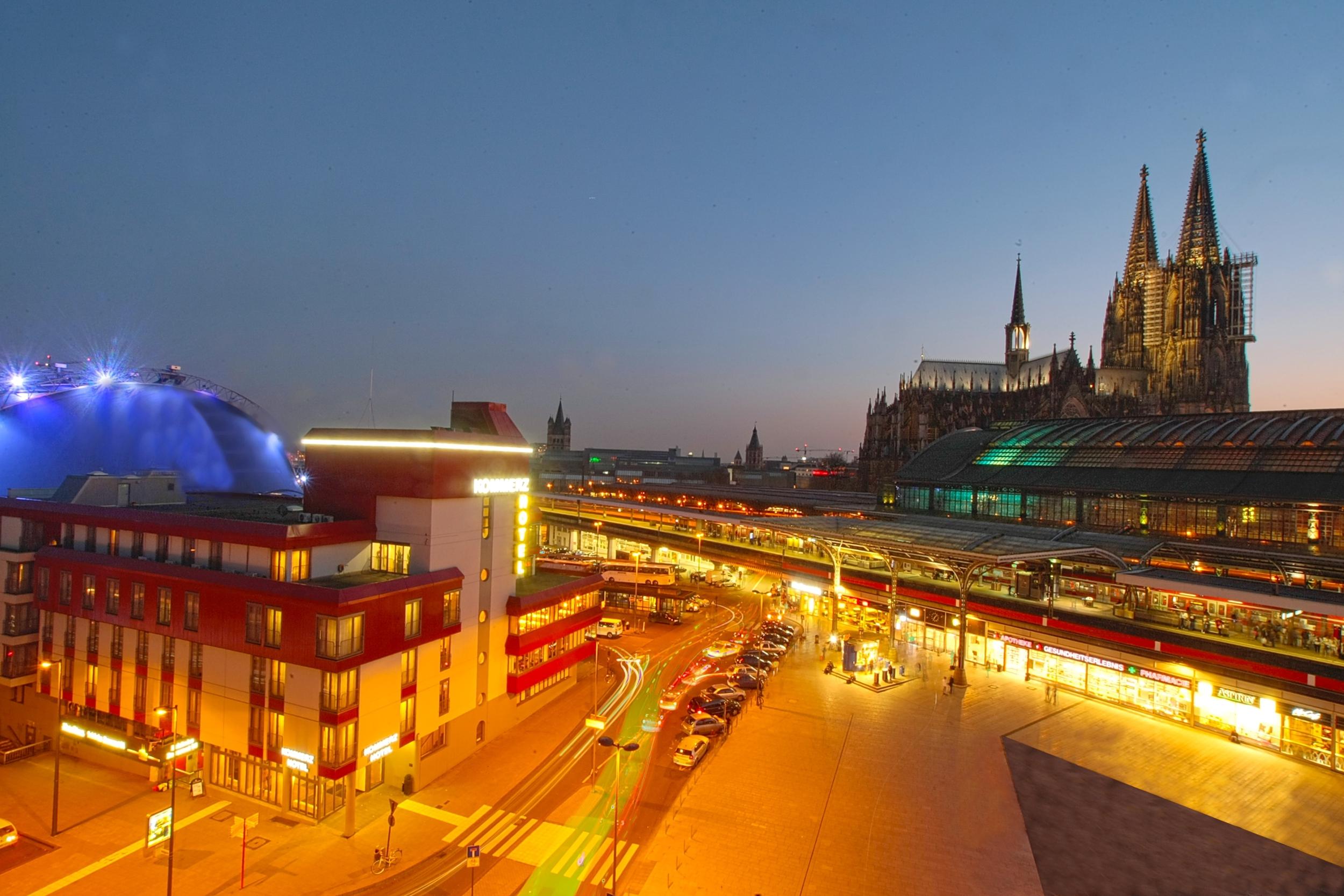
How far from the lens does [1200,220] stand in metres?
111

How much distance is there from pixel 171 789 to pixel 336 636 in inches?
275

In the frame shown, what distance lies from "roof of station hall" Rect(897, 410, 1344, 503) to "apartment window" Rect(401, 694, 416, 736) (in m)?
58.3

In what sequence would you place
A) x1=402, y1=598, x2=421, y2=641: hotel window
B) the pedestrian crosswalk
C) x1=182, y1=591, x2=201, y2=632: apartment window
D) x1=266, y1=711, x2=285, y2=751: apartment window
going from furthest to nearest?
x1=182, y1=591, x2=201, y2=632: apartment window
x1=402, y1=598, x2=421, y2=641: hotel window
x1=266, y1=711, x2=285, y2=751: apartment window
the pedestrian crosswalk

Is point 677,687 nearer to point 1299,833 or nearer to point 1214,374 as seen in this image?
point 1299,833

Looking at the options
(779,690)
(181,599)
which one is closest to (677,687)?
(779,690)

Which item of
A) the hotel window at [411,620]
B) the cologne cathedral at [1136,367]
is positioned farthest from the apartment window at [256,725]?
the cologne cathedral at [1136,367]

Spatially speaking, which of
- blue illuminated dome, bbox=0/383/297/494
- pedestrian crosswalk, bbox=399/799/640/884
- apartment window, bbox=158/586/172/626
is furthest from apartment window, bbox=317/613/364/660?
blue illuminated dome, bbox=0/383/297/494

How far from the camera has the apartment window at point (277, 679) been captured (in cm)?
2642

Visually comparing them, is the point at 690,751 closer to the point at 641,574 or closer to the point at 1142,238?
the point at 641,574

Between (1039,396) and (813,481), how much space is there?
226 feet

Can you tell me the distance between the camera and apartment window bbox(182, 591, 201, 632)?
94.2 feet

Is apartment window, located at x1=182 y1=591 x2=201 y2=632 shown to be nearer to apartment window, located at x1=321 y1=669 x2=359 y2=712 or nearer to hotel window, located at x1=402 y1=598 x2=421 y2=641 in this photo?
apartment window, located at x1=321 y1=669 x2=359 y2=712

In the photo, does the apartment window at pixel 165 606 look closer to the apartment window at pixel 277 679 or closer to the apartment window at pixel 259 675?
the apartment window at pixel 259 675

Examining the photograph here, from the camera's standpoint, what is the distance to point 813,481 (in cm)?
18175
